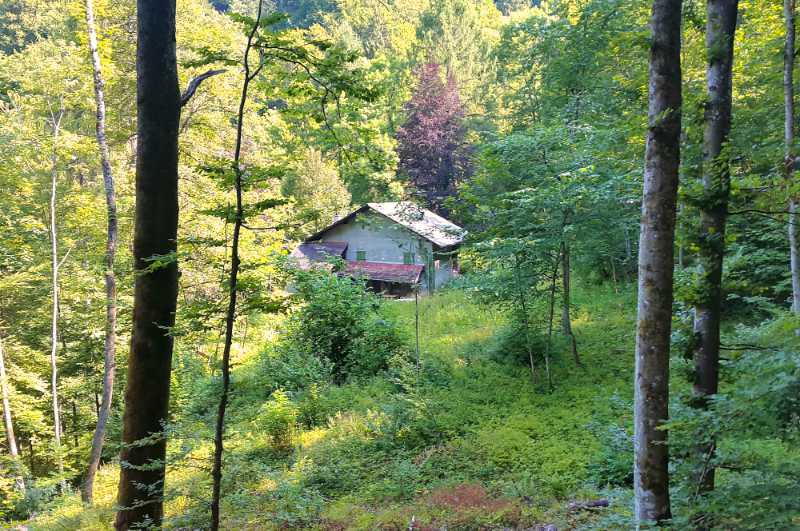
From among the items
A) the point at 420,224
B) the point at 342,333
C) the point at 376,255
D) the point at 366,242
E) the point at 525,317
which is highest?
the point at 420,224

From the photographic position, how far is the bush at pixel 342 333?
12.9m

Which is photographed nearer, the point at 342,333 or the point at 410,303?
the point at 342,333

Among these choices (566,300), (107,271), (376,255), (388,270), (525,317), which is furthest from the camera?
(376,255)

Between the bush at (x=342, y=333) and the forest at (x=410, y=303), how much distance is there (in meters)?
0.09

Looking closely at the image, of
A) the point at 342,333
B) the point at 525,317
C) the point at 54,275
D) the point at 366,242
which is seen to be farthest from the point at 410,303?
the point at 54,275

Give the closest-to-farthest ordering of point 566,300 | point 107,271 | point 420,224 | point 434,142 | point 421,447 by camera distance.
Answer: point 421,447, point 107,271, point 566,300, point 420,224, point 434,142

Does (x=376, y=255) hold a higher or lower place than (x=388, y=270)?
higher

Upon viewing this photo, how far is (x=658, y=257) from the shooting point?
3420 mm

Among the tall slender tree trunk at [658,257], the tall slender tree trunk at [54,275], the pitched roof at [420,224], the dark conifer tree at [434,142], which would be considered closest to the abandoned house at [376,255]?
the pitched roof at [420,224]

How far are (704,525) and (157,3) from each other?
5440 millimetres

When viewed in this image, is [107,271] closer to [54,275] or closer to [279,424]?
[279,424]

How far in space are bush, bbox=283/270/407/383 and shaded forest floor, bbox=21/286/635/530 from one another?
78cm

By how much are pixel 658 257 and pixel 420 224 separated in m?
16.2

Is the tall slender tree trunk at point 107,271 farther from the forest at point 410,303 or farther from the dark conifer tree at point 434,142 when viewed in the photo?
the dark conifer tree at point 434,142
